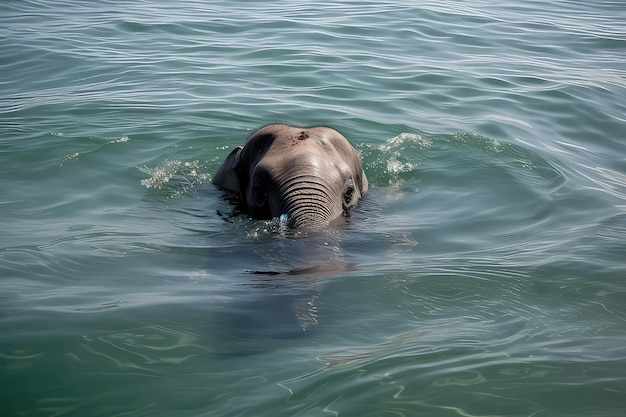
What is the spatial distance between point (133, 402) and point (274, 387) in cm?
74

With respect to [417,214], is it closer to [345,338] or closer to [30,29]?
[345,338]

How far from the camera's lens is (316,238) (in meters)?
6.84

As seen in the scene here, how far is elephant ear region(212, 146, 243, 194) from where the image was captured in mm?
8742

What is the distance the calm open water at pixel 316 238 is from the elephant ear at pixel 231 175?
8.5 inches

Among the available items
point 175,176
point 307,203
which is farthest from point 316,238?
point 175,176

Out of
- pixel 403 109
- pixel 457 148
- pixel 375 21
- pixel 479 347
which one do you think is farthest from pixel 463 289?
pixel 375 21

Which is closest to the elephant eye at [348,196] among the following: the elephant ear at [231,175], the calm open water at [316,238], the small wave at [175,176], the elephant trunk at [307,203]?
the calm open water at [316,238]

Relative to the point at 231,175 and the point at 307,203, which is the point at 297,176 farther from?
the point at 231,175

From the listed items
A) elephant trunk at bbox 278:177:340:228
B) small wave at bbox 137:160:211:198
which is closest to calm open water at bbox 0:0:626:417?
small wave at bbox 137:160:211:198

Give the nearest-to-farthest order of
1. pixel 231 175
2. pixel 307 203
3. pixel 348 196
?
pixel 307 203
pixel 348 196
pixel 231 175

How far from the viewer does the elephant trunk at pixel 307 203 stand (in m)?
7.13

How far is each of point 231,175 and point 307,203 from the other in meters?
1.81

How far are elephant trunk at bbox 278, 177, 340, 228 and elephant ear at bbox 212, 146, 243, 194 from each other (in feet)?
4.49

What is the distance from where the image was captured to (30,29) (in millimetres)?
17406
